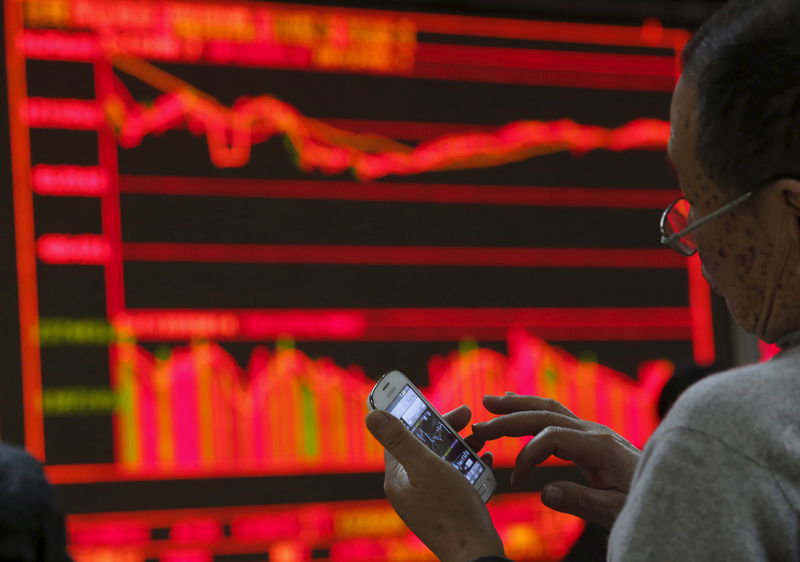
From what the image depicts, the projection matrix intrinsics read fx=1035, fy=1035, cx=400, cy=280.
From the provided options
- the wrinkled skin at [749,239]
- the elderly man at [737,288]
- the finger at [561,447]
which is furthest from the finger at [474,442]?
the wrinkled skin at [749,239]

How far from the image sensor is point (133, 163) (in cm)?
253

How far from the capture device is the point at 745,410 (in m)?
0.56

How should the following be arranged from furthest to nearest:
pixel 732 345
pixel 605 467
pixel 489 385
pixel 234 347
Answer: pixel 732 345 → pixel 489 385 → pixel 234 347 → pixel 605 467

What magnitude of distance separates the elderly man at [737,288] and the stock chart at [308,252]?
6.01 feet

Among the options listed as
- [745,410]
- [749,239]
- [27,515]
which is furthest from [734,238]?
[27,515]

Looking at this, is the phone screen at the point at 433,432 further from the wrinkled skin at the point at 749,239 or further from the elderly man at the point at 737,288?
the wrinkled skin at the point at 749,239

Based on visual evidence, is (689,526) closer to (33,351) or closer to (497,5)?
(33,351)

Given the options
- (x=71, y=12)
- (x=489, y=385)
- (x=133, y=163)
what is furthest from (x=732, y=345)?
(x=71, y=12)

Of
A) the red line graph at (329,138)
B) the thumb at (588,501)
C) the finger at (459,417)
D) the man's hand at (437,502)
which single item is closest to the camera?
the man's hand at (437,502)

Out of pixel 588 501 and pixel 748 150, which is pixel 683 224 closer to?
pixel 748 150

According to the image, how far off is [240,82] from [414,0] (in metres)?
0.54

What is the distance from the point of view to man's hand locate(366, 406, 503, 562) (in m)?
0.81

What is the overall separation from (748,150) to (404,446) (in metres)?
0.39

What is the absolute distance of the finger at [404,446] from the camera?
85cm
